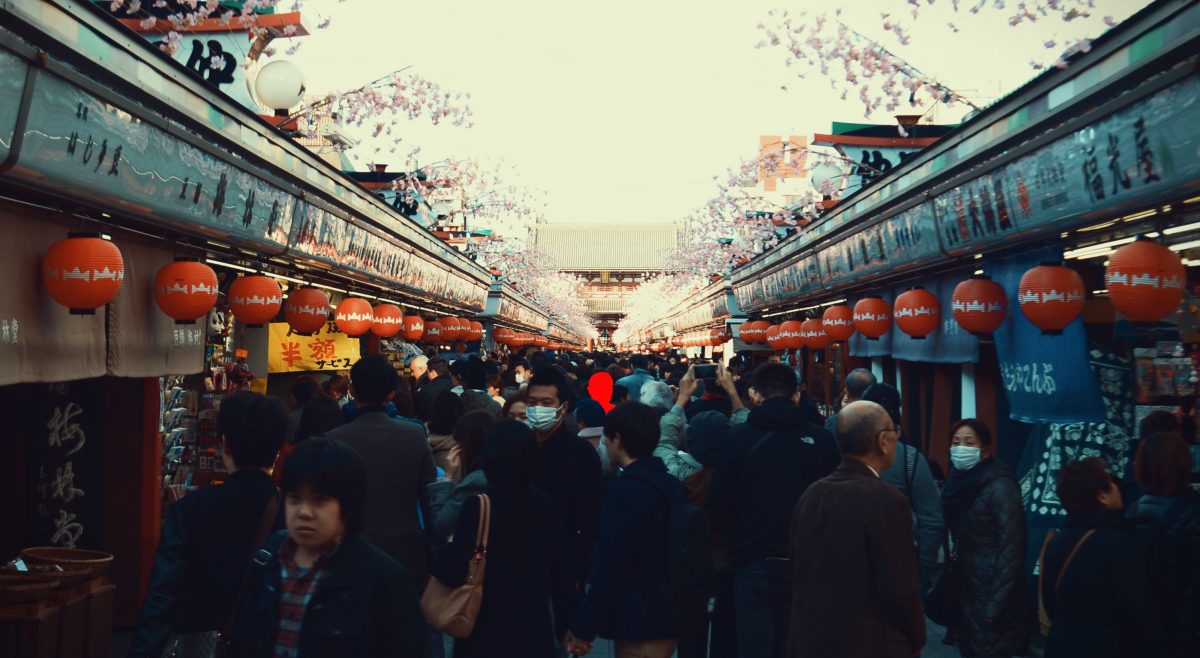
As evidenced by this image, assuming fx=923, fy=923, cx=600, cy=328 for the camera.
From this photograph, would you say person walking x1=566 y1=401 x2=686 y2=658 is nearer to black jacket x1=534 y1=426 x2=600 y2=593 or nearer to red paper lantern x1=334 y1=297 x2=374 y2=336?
black jacket x1=534 y1=426 x2=600 y2=593

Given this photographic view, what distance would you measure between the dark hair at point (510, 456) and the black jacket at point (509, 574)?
56mm

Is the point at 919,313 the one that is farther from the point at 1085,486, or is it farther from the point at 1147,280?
the point at 1085,486

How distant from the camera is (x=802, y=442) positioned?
18.0 feet

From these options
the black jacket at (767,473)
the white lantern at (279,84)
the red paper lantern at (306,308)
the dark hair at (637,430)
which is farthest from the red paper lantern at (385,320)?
the dark hair at (637,430)

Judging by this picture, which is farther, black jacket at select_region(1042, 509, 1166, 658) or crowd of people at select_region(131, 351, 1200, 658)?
black jacket at select_region(1042, 509, 1166, 658)

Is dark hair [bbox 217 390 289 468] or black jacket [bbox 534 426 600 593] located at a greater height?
dark hair [bbox 217 390 289 468]

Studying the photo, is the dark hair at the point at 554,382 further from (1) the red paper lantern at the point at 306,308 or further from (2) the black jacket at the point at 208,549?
(1) the red paper lantern at the point at 306,308

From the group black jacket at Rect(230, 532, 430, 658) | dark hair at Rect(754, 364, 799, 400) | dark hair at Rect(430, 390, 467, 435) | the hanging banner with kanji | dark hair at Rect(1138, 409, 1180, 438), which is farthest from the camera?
the hanging banner with kanji

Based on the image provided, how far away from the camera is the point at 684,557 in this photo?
15.3 feet

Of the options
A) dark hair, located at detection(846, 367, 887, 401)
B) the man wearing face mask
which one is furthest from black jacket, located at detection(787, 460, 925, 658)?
dark hair, located at detection(846, 367, 887, 401)

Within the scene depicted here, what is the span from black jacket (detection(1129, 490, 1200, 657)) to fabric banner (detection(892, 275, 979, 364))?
14.6 feet

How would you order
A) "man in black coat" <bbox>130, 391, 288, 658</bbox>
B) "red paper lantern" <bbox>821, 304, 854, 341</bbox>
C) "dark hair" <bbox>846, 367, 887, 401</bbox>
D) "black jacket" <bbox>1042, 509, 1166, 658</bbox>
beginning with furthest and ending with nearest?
"red paper lantern" <bbox>821, 304, 854, 341</bbox>, "dark hair" <bbox>846, 367, 887, 401</bbox>, "black jacket" <bbox>1042, 509, 1166, 658</bbox>, "man in black coat" <bbox>130, 391, 288, 658</bbox>

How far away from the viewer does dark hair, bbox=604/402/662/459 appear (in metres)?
4.96

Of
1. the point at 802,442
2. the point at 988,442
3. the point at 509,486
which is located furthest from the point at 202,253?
the point at 988,442
